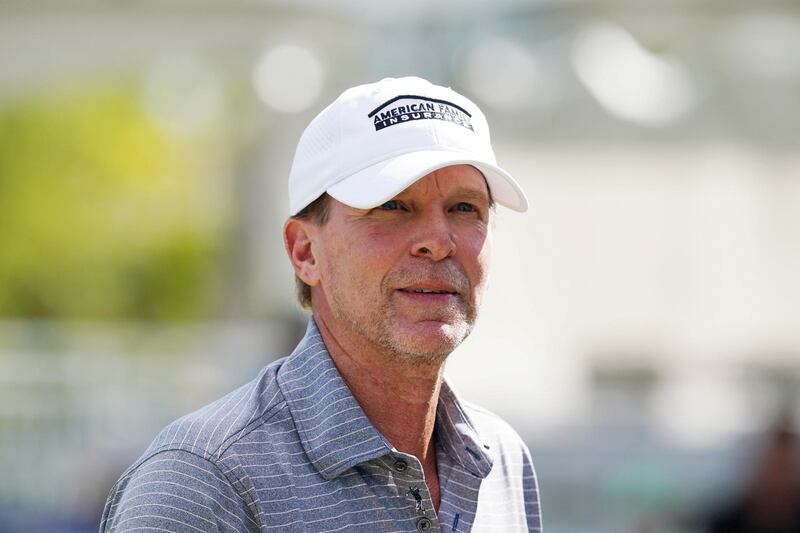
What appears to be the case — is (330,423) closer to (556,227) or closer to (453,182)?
(453,182)

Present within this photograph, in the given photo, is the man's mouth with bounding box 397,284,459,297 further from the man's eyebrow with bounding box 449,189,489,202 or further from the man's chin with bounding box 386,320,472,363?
the man's eyebrow with bounding box 449,189,489,202

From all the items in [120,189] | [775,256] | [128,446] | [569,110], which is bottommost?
[128,446]

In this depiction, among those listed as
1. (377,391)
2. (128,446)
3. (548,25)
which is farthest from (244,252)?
(377,391)

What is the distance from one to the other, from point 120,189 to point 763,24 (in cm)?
3344

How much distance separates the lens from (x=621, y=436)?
629 centimetres

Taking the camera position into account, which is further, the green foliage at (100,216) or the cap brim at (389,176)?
the green foliage at (100,216)

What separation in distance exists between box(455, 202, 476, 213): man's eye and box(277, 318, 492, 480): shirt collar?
0.95ft

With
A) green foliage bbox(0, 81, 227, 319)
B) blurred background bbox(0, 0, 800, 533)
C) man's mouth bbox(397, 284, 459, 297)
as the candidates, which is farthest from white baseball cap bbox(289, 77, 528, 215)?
green foliage bbox(0, 81, 227, 319)

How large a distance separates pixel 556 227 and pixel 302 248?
5.01 m

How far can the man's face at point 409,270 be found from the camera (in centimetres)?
194

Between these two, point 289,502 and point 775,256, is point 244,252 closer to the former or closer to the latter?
point 775,256

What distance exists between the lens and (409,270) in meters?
1.94

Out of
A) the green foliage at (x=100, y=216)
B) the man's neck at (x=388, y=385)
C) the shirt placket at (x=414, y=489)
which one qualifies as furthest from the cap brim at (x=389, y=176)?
the green foliage at (x=100, y=216)

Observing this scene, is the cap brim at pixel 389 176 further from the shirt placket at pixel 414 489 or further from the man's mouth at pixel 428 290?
the shirt placket at pixel 414 489
